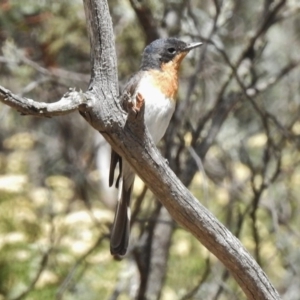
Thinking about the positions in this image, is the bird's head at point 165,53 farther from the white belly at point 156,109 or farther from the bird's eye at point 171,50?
the white belly at point 156,109

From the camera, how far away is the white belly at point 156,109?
394 cm

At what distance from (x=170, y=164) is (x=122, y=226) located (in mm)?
797

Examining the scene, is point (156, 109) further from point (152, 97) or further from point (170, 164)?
point (170, 164)

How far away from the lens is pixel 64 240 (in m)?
6.07

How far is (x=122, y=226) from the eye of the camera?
390cm

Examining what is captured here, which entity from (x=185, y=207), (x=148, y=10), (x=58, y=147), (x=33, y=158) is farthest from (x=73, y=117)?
(x=185, y=207)

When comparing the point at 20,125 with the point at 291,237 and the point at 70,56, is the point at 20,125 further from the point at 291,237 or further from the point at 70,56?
the point at 291,237

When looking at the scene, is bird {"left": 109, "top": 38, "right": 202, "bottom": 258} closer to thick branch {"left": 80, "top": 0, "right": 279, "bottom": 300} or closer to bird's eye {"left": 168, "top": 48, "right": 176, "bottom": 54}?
bird's eye {"left": 168, "top": 48, "right": 176, "bottom": 54}

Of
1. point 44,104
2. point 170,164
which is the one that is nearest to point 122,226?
point 170,164

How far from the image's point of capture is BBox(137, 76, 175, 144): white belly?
12.9ft

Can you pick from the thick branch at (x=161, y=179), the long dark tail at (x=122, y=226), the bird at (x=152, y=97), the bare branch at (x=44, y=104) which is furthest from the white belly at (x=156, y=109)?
the bare branch at (x=44, y=104)

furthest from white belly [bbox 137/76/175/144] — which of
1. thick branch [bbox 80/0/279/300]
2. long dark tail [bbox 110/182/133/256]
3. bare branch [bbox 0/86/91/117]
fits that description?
bare branch [bbox 0/86/91/117]

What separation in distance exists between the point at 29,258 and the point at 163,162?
318 centimetres

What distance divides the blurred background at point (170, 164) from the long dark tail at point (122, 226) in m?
0.35
